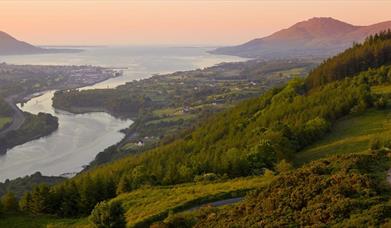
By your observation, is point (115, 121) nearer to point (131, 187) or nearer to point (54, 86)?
point (54, 86)

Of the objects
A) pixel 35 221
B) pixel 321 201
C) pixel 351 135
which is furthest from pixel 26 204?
pixel 351 135

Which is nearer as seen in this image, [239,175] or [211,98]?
[239,175]

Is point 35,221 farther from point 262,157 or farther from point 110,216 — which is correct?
point 262,157

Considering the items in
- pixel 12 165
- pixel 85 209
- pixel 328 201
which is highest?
pixel 328 201

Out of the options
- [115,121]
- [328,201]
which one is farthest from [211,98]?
[328,201]

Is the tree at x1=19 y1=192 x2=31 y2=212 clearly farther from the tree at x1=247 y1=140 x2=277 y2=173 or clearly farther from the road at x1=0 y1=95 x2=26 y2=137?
the road at x1=0 y1=95 x2=26 y2=137

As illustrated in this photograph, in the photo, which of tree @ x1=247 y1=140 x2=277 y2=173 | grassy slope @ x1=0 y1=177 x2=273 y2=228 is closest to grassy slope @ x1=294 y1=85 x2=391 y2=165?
tree @ x1=247 y1=140 x2=277 y2=173
